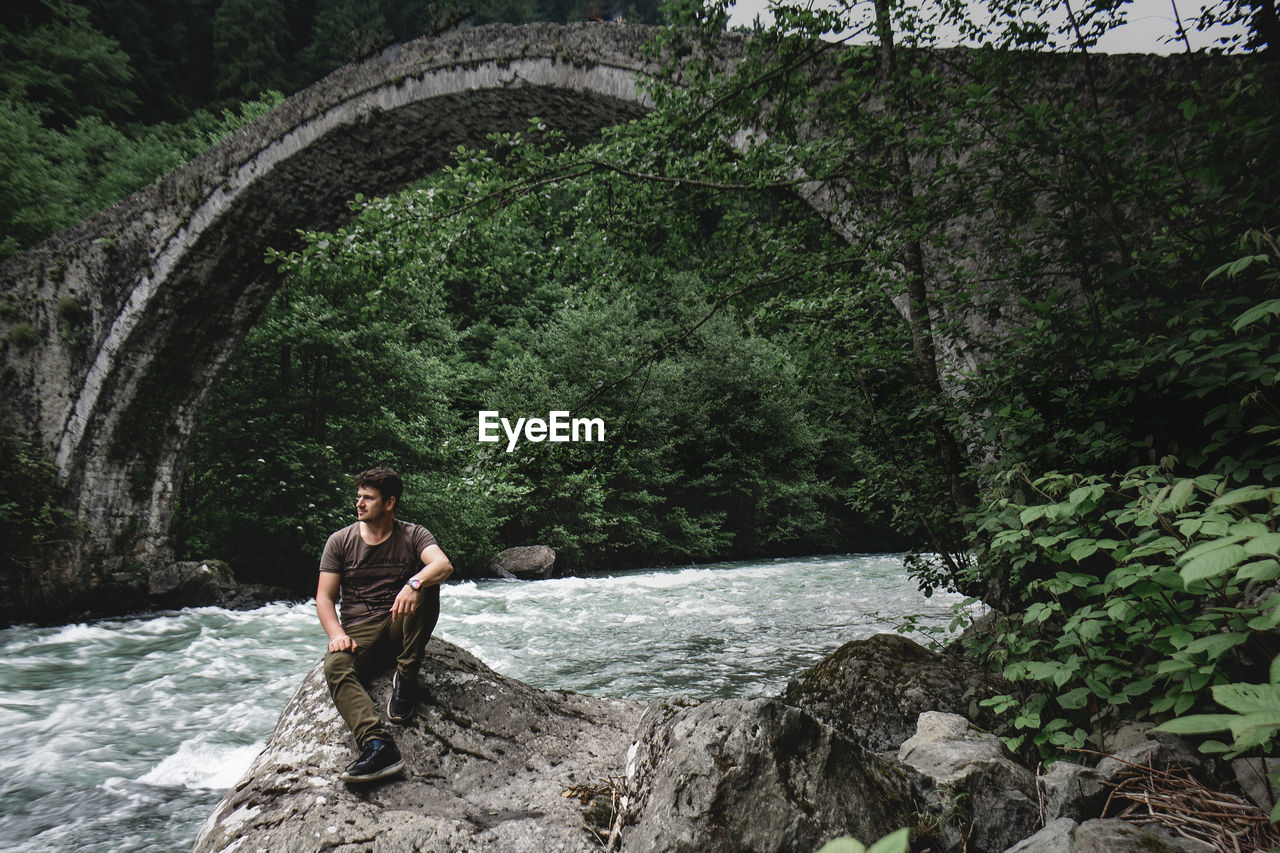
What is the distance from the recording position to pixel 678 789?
1.75m

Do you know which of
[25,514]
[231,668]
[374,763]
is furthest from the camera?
[25,514]

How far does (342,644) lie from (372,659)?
0.90 feet

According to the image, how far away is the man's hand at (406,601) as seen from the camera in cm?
259

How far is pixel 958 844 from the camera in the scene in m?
1.81

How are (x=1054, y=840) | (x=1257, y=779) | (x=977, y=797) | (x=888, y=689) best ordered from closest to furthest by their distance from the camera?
(x=1054, y=840) < (x=1257, y=779) < (x=977, y=797) < (x=888, y=689)

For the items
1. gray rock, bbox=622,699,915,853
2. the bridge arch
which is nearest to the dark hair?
gray rock, bbox=622,699,915,853

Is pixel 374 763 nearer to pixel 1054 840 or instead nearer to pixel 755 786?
pixel 755 786

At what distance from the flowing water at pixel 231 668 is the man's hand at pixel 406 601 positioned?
1.73 meters

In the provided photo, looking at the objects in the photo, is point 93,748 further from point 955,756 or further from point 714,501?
point 714,501

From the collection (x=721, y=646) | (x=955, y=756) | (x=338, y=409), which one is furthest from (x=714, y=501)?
(x=955, y=756)

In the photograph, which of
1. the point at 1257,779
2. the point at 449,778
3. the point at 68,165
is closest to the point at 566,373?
the point at 68,165

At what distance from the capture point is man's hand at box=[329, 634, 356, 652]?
251 centimetres

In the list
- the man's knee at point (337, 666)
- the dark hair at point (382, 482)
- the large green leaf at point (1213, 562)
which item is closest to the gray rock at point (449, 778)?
the man's knee at point (337, 666)

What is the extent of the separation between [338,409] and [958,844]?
37.7 feet
